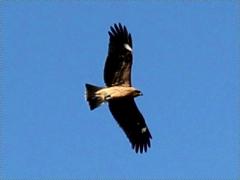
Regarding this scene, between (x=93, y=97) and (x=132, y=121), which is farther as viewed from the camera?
(x=132, y=121)

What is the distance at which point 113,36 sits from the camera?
26.8 m

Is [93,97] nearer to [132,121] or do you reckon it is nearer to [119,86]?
[119,86]

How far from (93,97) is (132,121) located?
146 cm

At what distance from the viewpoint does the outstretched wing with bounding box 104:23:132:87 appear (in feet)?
87.6

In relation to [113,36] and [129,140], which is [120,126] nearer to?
[129,140]

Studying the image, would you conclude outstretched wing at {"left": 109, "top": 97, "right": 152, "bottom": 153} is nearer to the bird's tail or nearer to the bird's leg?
the bird's leg

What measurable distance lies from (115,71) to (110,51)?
1.63 ft

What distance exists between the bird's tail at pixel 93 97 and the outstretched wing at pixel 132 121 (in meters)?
0.57

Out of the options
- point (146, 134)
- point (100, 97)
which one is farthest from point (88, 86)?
point (146, 134)

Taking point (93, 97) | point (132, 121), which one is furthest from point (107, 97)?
point (132, 121)

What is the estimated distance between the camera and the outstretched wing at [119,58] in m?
26.7

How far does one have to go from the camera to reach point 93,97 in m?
26.5

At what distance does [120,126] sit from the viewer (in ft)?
90.0

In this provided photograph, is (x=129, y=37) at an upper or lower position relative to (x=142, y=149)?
upper
